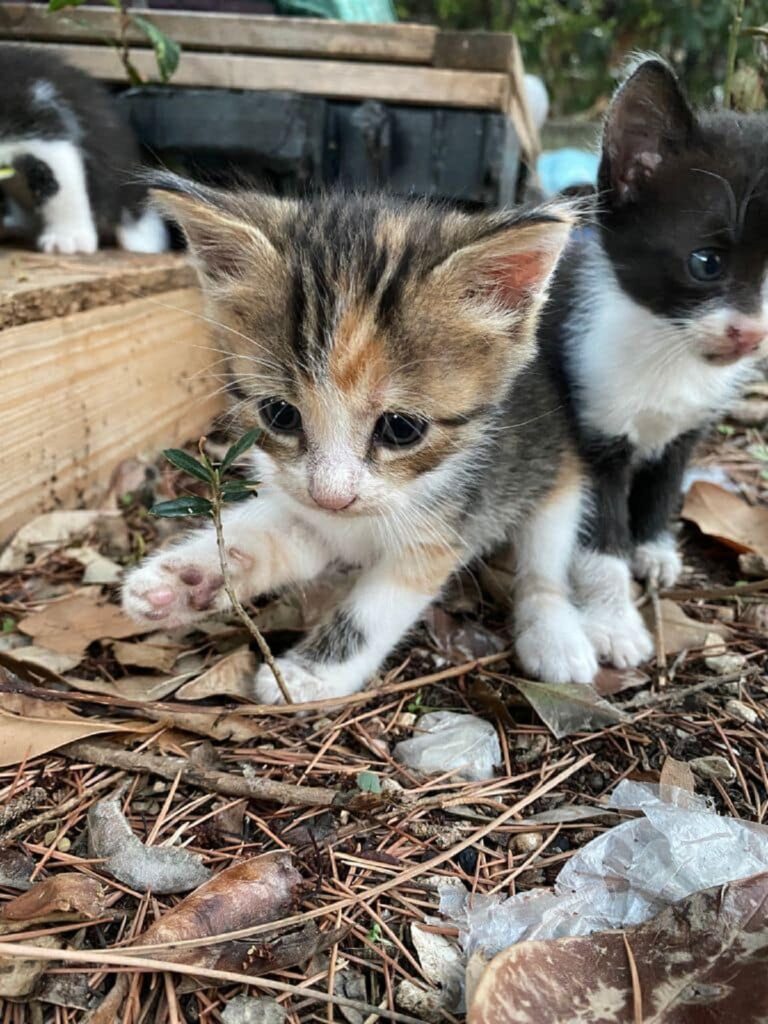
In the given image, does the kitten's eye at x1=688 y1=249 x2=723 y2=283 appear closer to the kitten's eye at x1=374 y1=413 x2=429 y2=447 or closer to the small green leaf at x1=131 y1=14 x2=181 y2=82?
the kitten's eye at x1=374 y1=413 x2=429 y2=447

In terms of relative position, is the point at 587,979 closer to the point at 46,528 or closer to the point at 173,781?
the point at 173,781

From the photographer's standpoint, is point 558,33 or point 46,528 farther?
point 558,33

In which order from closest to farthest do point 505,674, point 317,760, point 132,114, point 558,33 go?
1. point 317,760
2. point 505,674
3. point 132,114
4. point 558,33

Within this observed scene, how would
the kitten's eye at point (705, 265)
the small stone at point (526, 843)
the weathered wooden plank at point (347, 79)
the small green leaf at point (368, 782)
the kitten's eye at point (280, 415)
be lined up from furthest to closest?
the weathered wooden plank at point (347, 79), the kitten's eye at point (705, 265), the kitten's eye at point (280, 415), the small green leaf at point (368, 782), the small stone at point (526, 843)

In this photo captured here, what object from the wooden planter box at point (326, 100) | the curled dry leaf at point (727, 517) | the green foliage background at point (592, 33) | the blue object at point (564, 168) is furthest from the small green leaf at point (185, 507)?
the green foliage background at point (592, 33)

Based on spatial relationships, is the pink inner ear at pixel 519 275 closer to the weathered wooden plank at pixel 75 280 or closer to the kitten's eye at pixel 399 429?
the kitten's eye at pixel 399 429

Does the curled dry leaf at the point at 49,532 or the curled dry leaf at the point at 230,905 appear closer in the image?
the curled dry leaf at the point at 230,905

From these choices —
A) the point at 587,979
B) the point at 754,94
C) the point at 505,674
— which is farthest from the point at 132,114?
the point at 587,979

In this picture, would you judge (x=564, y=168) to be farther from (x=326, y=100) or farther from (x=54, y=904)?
(x=54, y=904)
